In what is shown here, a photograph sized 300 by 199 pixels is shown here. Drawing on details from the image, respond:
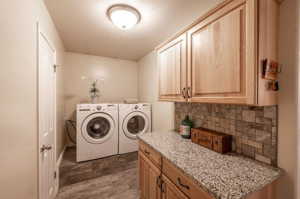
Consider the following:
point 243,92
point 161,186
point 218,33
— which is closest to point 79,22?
point 218,33

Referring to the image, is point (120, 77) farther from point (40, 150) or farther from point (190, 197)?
point (190, 197)

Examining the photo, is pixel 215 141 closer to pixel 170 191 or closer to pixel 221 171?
pixel 221 171

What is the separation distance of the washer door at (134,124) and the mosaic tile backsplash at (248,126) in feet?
5.54

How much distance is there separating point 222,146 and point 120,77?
3.18 meters

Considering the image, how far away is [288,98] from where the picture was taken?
86 cm

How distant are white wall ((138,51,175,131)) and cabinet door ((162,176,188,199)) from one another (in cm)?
120

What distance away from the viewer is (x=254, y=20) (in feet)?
2.44

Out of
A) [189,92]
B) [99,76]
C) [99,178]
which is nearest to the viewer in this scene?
[189,92]

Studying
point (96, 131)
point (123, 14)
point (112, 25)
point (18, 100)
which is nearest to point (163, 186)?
point (18, 100)

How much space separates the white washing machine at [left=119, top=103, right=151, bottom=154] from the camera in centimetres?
279

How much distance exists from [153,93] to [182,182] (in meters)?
2.23

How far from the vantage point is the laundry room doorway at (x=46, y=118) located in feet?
4.00

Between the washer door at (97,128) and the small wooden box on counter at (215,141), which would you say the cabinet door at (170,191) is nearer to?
the small wooden box on counter at (215,141)

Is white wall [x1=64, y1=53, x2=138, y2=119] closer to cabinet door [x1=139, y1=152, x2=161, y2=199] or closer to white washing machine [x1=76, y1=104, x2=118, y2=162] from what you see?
white washing machine [x1=76, y1=104, x2=118, y2=162]
